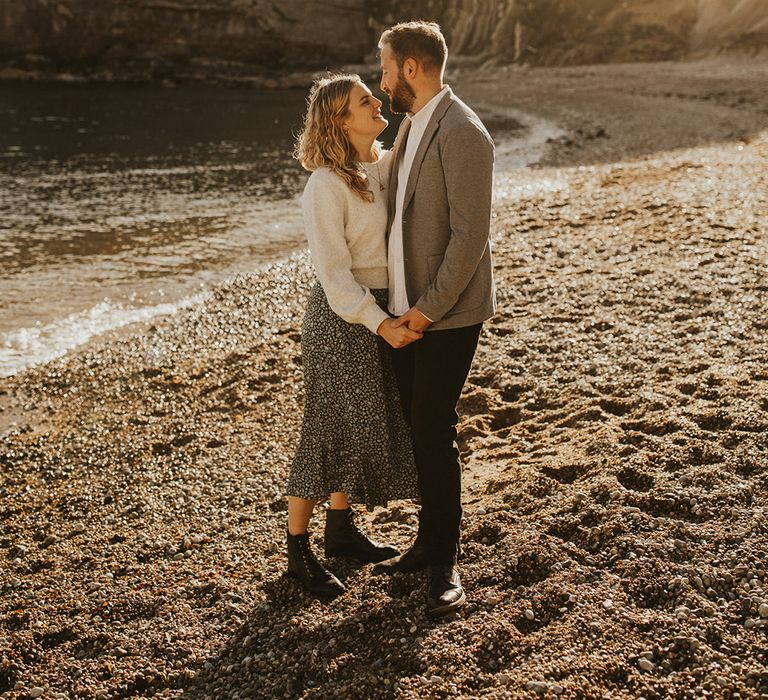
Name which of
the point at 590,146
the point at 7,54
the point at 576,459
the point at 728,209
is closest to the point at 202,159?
the point at 590,146

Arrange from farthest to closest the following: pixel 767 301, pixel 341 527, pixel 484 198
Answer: pixel 767 301 < pixel 341 527 < pixel 484 198

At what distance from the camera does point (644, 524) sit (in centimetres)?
365

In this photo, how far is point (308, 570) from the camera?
3822mm

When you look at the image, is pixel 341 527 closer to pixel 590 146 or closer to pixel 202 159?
pixel 590 146

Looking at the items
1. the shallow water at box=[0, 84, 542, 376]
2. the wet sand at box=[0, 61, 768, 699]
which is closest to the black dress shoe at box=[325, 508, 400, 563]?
the wet sand at box=[0, 61, 768, 699]

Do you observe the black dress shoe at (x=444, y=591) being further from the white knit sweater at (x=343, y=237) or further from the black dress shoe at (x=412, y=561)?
the white knit sweater at (x=343, y=237)

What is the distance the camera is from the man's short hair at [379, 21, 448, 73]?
317cm

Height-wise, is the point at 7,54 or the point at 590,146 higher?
the point at 7,54

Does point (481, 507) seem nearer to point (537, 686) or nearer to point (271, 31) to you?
point (537, 686)

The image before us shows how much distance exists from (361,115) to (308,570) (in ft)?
6.77

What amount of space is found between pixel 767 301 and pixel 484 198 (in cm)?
441

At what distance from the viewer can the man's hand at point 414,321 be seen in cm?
326

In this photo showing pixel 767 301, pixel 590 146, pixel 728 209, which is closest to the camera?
pixel 767 301

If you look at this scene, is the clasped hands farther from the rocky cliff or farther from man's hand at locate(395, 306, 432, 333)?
the rocky cliff
